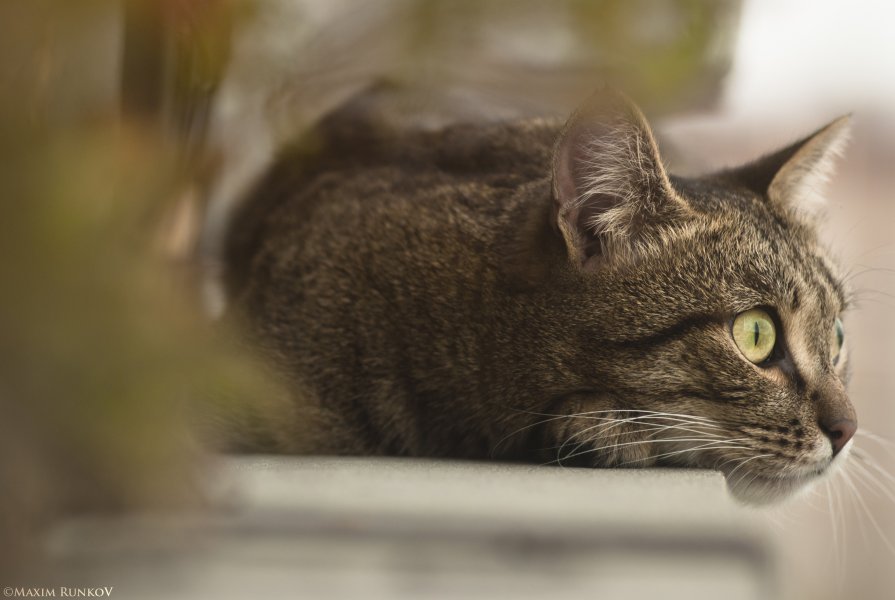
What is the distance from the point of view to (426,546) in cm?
75

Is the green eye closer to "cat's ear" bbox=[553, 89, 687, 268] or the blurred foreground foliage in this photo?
"cat's ear" bbox=[553, 89, 687, 268]

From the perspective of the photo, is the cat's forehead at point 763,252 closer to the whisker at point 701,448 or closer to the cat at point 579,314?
the cat at point 579,314

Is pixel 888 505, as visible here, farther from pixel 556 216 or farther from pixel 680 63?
pixel 556 216

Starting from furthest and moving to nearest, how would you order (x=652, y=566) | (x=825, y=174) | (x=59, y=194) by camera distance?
1. (x=825, y=174)
2. (x=652, y=566)
3. (x=59, y=194)

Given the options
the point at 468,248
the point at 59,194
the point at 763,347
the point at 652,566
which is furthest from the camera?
the point at 468,248

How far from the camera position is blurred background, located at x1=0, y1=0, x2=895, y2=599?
0.43m

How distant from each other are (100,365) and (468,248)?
92 cm

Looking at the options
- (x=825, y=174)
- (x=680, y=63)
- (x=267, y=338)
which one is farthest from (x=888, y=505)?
(x=267, y=338)

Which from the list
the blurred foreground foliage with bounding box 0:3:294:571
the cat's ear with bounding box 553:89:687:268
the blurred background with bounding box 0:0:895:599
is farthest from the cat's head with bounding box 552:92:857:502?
the blurred foreground foliage with bounding box 0:3:294:571

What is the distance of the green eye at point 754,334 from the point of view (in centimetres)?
117

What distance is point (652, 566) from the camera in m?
0.74

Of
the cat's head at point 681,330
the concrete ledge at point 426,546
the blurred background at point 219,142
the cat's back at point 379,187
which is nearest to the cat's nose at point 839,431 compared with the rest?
the cat's head at point 681,330

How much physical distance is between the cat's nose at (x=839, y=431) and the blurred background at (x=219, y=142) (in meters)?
0.11

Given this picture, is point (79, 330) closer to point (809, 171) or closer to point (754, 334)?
point (754, 334)
